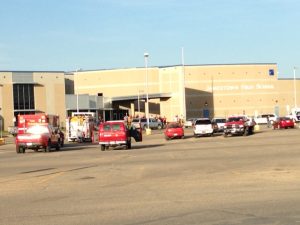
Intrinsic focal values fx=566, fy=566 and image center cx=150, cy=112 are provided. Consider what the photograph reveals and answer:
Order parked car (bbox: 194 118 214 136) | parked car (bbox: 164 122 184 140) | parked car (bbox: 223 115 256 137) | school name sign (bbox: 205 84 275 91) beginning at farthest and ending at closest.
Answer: school name sign (bbox: 205 84 275 91)
parked car (bbox: 194 118 214 136)
parked car (bbox: 164 122 184 140)
parked car (bbox: 223 115 256 137)

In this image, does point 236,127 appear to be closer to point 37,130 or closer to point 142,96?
point 37,130

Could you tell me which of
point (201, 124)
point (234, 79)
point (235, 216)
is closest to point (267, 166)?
point (235, 216)

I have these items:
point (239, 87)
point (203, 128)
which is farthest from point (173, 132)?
point (239, 87)

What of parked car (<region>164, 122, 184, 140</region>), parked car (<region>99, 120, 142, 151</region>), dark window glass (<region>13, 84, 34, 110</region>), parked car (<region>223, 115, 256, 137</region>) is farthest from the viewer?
dark window glass (<region>13, 84, 34, 110</region>)

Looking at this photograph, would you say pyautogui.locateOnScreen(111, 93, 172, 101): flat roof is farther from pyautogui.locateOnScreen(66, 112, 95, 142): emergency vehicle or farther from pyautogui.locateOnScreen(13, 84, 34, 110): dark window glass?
pyautogui.locateOnScreen(66, 112, 95, 142): emergency vehicle

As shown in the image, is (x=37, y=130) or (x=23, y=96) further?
(x=23, y=96)

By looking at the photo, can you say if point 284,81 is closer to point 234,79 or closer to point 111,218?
point 234,79

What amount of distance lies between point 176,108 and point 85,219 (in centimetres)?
9945

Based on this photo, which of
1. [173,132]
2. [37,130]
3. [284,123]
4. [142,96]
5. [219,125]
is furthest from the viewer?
[142,96]

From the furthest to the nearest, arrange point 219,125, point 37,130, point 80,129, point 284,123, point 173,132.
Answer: point 284,123 → point 219,125 → point 80,129 → point 173,132 → point 37,130

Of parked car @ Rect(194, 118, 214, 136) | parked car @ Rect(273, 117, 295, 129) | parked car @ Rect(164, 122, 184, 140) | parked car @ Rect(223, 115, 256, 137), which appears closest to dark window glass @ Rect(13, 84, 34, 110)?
parked car @ Rect(273, 117, 295, 129)

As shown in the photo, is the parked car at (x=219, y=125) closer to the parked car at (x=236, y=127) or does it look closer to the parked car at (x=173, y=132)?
→ the parked car at (x=236, y=127)

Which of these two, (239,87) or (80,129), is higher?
(239,87)

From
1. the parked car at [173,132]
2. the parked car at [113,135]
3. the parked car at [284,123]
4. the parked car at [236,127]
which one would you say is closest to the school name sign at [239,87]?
the parked car at [284,123]
